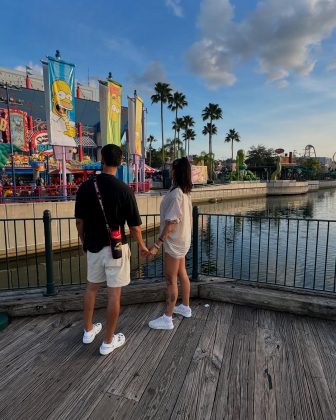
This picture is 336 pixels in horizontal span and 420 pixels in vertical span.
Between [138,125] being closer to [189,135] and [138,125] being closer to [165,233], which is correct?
[165,233]

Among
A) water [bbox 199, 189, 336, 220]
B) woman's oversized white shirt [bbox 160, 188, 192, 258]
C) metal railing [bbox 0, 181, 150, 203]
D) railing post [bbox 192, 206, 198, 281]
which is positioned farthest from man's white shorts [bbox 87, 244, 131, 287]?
water [bbox 199, 189, 336, 220]

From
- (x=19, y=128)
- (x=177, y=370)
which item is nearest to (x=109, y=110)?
(x=177, y=370)

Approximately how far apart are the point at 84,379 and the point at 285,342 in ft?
6.34

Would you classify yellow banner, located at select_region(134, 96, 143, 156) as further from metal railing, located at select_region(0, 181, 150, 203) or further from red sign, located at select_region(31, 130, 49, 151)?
red sign, located at select_region(31, 130, 49, 151)

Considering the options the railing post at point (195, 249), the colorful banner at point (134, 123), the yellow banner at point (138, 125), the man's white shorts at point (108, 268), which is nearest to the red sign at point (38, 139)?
the yellow banner at point (138, 125)

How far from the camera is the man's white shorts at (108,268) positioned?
2521 millimetres

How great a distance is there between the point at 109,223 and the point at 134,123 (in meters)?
19.6

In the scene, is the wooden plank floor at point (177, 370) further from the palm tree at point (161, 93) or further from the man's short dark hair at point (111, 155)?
the palm tree at point (161, 93)

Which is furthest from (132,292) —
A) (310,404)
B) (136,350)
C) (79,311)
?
(310,404)

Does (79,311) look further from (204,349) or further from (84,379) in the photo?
(204,349)

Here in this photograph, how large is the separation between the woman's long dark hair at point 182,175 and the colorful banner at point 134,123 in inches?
743

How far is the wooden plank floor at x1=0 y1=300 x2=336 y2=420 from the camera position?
80.4 inches

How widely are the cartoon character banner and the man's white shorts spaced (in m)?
12.8

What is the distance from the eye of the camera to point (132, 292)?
3734 millimetres
